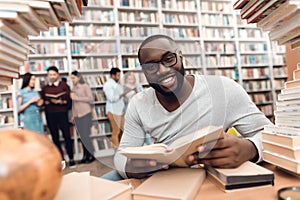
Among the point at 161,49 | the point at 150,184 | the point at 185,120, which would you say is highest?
the point at 161,49

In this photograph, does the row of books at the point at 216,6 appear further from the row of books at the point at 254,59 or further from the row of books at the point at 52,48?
the row of books at the point at 52,48

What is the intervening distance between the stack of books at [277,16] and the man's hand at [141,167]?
16.4 inches

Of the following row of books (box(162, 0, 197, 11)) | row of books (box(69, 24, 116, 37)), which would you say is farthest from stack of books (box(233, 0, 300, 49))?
row of books (box(162, 0, 197, 11))

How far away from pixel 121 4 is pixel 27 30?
11.8 ft

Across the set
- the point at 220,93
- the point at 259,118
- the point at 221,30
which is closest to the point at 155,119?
the point at 220,93

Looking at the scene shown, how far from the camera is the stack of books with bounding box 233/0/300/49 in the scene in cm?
53

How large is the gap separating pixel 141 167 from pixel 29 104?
311 cm

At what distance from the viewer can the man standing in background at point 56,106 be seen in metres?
3.36

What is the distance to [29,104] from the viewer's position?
10.9 feet

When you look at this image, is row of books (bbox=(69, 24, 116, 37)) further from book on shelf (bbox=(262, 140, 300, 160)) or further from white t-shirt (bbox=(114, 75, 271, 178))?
book on shelf (bbox=(262, 140, 300, 160))

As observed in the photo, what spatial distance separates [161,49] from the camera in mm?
619

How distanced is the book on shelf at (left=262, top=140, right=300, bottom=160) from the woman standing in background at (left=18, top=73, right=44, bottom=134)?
3171mm

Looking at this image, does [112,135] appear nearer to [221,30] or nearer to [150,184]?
[150,184]

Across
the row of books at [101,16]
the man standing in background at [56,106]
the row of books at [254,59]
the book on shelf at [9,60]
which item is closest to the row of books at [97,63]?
the book on shelf at [9,60]
